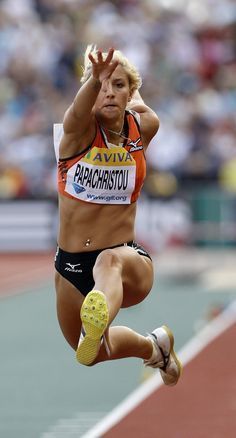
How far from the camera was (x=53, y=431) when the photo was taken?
23.7 ft

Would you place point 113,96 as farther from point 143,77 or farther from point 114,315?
point 143,77

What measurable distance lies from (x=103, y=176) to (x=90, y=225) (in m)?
0.26

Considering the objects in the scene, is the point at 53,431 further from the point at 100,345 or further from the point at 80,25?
the point at 80,25

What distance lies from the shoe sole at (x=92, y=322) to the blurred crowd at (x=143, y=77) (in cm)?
1288

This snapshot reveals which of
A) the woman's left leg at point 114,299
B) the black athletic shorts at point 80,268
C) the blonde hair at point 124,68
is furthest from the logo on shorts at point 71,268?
the blonde hair at point 124,68

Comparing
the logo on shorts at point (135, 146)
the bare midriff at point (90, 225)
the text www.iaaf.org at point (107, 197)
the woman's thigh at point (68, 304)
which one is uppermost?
the logo on shorts at point (135, 146)

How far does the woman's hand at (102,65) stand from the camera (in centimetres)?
586

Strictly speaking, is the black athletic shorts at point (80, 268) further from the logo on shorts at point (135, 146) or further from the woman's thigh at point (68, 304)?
the logo on shorts at point (135, 146)

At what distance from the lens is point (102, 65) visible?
5895mm

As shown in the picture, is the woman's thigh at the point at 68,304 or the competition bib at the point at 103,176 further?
the woman's thigh at the point at 68,304

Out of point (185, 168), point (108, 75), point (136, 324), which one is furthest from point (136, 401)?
point (185, 168)

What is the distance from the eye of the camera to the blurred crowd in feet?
64.3

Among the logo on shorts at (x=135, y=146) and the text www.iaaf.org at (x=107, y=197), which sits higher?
the logo on shorts at (x=135, y=146)

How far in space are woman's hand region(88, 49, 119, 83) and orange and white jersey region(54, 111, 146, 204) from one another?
1.35 ft
